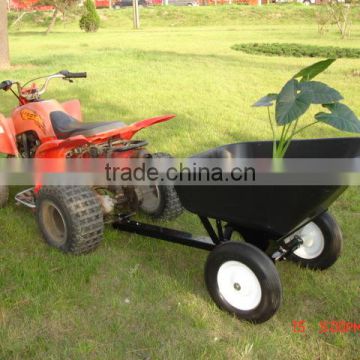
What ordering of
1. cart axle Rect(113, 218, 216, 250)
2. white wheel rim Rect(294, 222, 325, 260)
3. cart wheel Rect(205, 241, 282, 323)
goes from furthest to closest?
white wheel rim Rect(294, 222, 325, 260), cart axle Rect(113, 218, 216, 250), cart wheel Rect(205, 241, 282, 323)

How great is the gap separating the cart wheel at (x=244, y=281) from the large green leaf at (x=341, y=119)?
2.54 feet

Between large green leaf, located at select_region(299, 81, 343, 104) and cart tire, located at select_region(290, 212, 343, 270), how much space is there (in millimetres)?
916

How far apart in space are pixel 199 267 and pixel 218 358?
3.00ft

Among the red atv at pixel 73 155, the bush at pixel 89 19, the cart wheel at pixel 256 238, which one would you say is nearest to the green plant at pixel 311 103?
the cart wheel at pixel 256 238

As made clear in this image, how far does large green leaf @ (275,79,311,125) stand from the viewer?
2418mm

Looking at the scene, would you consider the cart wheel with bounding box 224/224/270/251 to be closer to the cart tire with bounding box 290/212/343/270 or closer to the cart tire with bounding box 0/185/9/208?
the cart tire with bounding box 290/212/343/270

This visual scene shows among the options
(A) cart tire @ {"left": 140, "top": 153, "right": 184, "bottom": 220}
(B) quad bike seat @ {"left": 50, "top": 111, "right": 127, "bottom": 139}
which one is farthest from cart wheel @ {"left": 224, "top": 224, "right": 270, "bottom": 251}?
(B) quad bike seat @ {"left": 50, "top": 111, "right": 127, "bottom": 139}

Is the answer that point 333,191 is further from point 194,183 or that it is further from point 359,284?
point 359,284

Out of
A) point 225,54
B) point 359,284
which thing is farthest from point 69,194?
point 225,54

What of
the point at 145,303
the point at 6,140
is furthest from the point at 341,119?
the point at 6,140

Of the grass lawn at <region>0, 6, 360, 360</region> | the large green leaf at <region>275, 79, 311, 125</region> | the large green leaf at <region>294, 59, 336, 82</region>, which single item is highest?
the large green leaf at <region>294, 59, 336, 82</region>

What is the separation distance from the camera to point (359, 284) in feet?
10.1

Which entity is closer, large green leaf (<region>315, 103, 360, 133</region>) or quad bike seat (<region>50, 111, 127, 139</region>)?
large green leaf (<region>315, 103, 360, 133</region>)

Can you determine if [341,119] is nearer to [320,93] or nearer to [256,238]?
[320,93]
